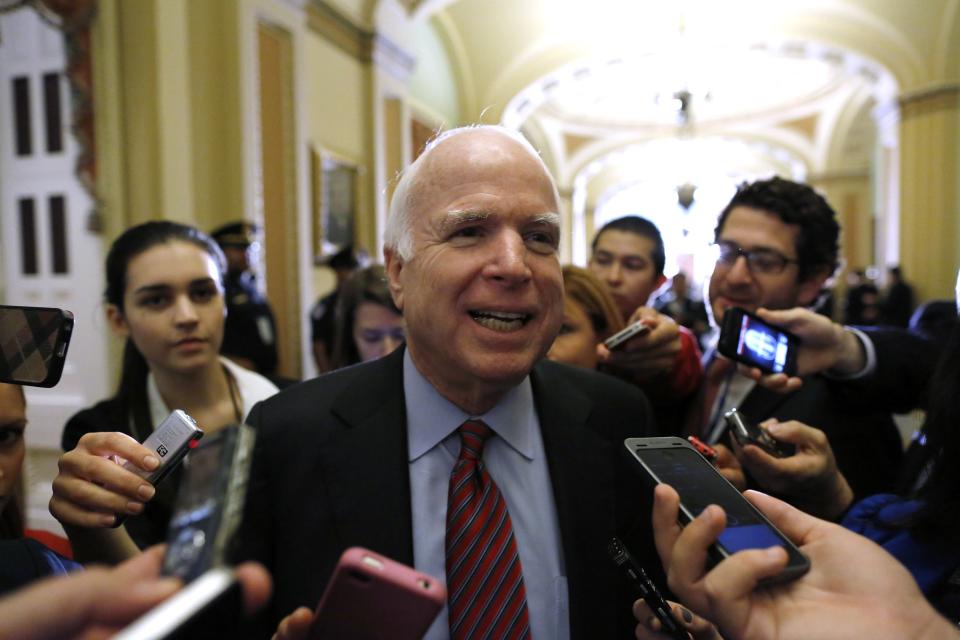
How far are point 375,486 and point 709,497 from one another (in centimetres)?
68

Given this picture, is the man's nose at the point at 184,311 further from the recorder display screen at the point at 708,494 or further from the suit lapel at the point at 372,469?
the recorder display screen at the point at 708,494

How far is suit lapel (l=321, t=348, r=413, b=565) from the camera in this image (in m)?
1.33

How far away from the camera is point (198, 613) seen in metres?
0.50

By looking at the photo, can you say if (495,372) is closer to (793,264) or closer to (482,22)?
(793,264)

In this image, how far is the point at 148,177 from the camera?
449cm

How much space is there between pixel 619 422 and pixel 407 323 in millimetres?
570

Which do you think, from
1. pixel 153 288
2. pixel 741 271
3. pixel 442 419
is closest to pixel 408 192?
pixel 442 419

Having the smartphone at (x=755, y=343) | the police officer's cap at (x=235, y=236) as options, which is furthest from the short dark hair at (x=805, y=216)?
the police officer's cap at (x=235, y=236)

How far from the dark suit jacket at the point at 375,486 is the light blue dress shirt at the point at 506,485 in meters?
0.03

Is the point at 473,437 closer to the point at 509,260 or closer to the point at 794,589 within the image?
the point at 509,260

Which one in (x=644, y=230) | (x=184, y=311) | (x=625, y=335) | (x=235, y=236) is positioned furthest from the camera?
(x=235, y=236)

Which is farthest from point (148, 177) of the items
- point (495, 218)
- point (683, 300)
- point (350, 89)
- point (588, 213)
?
point (588, 213)

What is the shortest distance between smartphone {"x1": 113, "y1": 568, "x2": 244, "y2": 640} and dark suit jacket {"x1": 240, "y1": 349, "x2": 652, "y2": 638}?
708 millimetres

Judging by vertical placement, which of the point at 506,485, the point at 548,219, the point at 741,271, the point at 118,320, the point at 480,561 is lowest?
the point at 480,561
